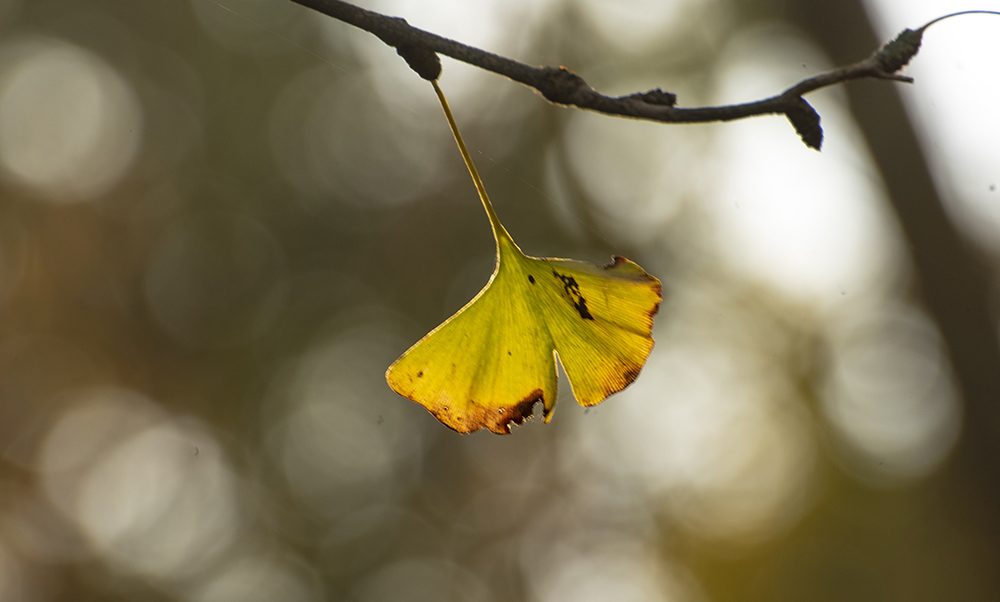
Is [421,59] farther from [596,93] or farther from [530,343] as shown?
[530,343]

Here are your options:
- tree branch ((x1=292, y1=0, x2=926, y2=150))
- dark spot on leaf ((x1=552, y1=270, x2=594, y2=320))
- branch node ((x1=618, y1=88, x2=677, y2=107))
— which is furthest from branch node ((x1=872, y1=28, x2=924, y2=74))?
dark spot on leaf ((x1=552, y1=270, x2=594, y2=320))

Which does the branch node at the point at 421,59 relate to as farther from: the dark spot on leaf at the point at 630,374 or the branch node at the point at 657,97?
the dark spot on leaf at the point at 630,374

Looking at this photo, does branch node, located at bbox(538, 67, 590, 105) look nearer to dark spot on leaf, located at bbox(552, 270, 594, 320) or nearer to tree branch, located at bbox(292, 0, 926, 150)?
tree branch, located at bbox(292, 0, 926, 150)

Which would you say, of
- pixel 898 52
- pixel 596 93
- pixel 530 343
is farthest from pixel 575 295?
pixel 898 52

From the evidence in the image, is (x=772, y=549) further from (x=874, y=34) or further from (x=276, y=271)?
(x=276, y=271)

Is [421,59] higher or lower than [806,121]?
lower

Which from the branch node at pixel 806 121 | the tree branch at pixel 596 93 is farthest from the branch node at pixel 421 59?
the branch node at pixel 806 121
